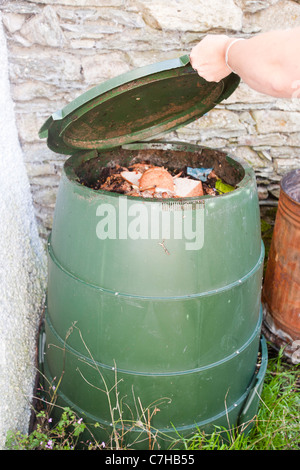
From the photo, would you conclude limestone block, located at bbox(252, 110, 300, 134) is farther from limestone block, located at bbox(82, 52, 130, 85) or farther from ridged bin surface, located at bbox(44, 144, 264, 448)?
ridged bin surface, located at bbox(44, 144, 264, 448)

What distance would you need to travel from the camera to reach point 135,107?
1.68 m

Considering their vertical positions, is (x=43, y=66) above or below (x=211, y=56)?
below

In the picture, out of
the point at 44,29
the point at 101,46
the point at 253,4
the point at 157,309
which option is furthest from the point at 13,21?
the point at 157,309

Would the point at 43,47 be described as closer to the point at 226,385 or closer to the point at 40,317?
the point at 40,317

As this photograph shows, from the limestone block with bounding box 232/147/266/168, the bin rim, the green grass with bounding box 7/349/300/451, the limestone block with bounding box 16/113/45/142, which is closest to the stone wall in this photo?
the limestone block with bounding box 16/113/45/142

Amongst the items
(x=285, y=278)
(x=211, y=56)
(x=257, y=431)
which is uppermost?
(x=211, y=56)

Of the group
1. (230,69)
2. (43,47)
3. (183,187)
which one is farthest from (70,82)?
(230,69)

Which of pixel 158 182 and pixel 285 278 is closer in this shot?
pixel 158 182

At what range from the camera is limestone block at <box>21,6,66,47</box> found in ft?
6.65

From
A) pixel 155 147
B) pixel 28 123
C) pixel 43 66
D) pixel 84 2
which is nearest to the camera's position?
pixel 155 147

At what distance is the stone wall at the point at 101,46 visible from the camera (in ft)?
6.72

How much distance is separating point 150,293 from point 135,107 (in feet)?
2.59

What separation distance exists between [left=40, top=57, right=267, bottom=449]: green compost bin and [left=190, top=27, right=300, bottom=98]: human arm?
0.40 feet

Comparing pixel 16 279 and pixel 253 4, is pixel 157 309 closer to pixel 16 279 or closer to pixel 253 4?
pixel 16 279
